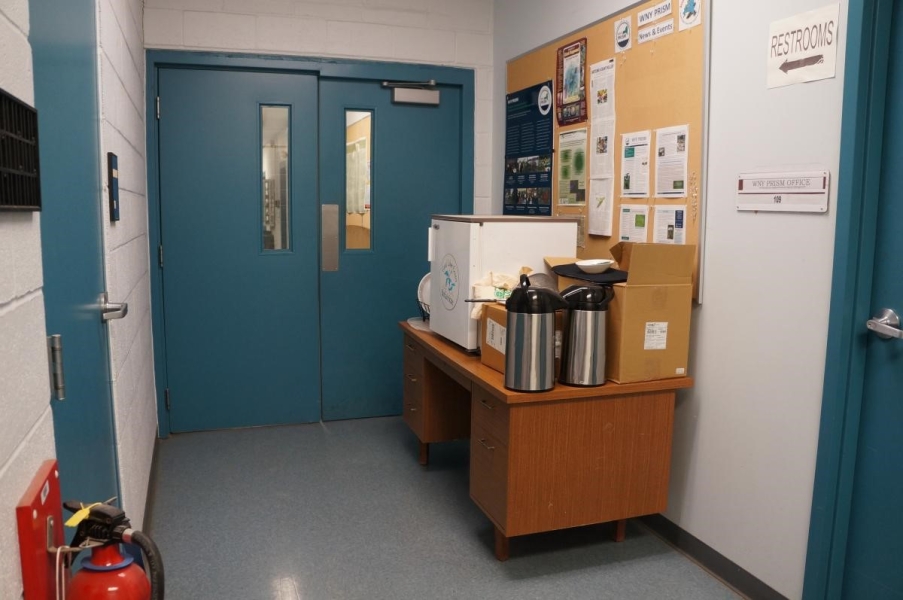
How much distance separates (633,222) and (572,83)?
2.71ft

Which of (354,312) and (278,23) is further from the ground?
(278,23)

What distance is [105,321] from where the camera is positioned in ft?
6.34

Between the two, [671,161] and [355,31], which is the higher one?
[355,31]

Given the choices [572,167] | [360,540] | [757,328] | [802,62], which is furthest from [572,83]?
[360,540]

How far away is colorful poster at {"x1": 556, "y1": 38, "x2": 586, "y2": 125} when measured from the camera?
3309 millimetres

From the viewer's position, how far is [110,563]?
3.58 feet

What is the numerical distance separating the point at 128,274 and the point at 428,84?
222cm

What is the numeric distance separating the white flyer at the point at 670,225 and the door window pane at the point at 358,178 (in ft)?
6.35

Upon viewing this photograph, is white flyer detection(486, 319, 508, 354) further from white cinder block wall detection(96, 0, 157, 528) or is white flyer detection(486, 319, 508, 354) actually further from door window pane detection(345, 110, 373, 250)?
door window pane detection(345, 110, 373, 250)

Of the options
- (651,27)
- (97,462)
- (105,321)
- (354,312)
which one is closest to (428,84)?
(354,312)

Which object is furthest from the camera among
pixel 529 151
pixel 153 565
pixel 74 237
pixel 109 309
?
pixel 529 151

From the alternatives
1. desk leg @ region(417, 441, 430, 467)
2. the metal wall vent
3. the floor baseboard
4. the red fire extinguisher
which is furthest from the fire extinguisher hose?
desk leg @ region(417, 441, 430, 467)

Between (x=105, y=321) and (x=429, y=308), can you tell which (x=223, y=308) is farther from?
(x=105, y=321)

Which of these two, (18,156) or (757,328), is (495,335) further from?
(18,156)
